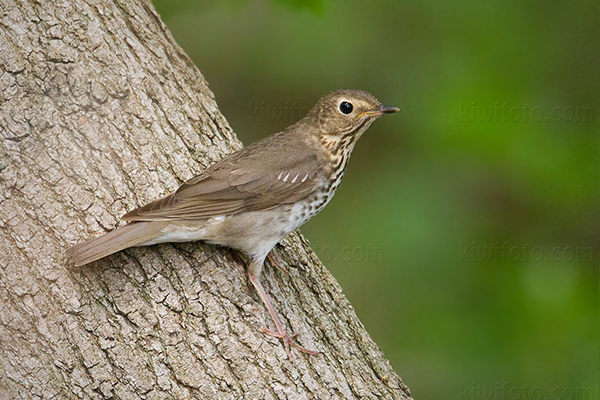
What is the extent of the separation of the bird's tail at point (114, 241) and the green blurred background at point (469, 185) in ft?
8.44

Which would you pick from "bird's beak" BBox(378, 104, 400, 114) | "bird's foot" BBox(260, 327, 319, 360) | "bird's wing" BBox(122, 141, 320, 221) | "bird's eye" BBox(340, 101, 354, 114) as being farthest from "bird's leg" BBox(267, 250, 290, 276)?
"bird's beak" BBox(378, 104, 400, 114)

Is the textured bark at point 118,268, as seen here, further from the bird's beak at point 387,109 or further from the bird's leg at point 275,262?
the bird's beak at point 387,109

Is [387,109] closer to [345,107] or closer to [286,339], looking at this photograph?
[345,107]

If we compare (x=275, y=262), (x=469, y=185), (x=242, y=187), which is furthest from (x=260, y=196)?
(x=469, y=185)

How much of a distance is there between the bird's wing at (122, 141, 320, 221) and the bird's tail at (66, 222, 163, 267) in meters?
0.09

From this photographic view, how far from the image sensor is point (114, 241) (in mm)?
3262

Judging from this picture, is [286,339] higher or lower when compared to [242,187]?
lower

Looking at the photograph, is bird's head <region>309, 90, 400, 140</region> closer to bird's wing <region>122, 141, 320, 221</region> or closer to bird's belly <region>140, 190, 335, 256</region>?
bird's wing <region>122, 141, 320, 221</region>

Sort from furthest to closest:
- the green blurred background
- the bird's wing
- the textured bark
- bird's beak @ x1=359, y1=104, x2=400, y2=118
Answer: the green blurred background → bird's beak @ x1=359, y1=104, x2=400, y2=118 → the bird's wing → the textured bark

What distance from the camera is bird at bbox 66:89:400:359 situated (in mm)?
3357

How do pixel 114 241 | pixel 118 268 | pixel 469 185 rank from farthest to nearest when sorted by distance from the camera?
1. pixel 469 185
2. pixel 118 268
3. pixel 114 241

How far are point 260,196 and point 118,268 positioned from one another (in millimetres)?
873

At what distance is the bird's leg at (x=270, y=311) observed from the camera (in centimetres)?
338

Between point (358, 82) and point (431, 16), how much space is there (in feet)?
3.82
